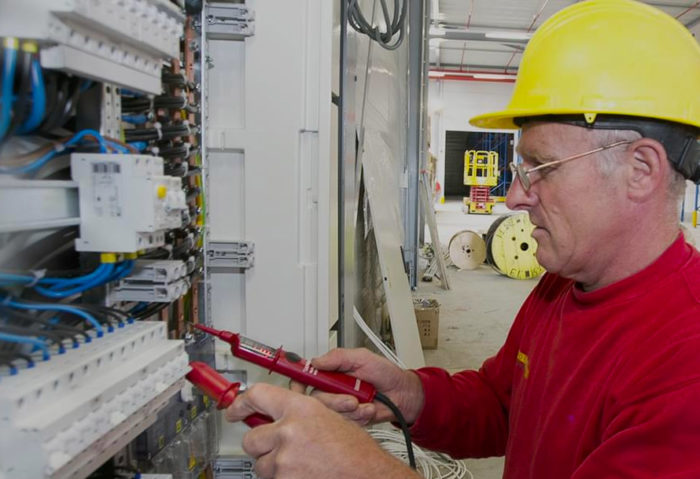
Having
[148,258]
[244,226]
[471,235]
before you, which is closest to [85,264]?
[148,258]

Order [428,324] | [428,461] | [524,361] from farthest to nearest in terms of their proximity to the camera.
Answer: [428,324] < [428,461] < [524,361]

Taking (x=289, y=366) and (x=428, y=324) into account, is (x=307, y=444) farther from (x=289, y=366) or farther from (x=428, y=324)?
(x=428, y=324)

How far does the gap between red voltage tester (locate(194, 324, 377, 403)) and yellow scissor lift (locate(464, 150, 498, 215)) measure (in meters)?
13.1

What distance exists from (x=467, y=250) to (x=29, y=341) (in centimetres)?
665

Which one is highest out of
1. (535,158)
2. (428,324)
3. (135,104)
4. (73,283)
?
(135,104)

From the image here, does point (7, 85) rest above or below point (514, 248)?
above

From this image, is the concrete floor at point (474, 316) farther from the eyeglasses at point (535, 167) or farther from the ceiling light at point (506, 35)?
the ceiling light at point (506, 35)

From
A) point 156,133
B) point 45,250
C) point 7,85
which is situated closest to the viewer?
point 7,85

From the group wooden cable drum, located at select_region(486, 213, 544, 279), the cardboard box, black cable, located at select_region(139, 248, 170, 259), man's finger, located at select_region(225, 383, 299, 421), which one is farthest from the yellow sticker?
wooden cable drum, located at select_region(486, 213, 544, 279)

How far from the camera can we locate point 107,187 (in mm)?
819

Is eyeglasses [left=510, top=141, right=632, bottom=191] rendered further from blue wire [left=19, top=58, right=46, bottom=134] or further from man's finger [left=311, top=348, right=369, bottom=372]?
blue wire [left=19, top=58, right=46, bottom=134]

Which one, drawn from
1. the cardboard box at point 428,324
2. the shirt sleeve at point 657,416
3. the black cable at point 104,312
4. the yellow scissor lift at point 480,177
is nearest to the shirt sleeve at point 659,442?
the shirt sleeve at point 657,416

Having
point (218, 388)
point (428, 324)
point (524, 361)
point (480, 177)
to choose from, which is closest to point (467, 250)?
point (428, 324)

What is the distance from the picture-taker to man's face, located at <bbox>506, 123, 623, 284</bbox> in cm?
101
